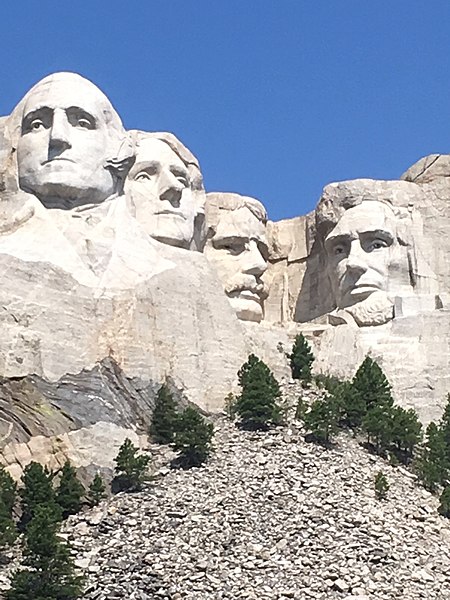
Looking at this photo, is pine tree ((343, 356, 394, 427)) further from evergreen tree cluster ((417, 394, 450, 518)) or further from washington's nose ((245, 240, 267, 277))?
washington's nose ((245, 240, 267, 277))

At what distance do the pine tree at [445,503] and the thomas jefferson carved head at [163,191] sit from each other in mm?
6326

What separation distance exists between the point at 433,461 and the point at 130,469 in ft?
14.7

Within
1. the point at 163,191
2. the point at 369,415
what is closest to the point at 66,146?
the point at 163,191

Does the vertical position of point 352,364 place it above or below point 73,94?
below

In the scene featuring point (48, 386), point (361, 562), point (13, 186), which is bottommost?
point (361, 562)

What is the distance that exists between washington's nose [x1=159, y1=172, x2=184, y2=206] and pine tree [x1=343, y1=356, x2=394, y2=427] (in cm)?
387

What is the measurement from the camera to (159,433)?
36.9 m

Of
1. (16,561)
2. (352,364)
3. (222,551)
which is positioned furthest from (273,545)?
(352,364)

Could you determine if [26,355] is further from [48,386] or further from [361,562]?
[361,562]

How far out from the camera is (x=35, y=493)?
34.6 meters

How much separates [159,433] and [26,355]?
2.11m

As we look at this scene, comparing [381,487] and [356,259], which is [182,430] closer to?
[381,487]

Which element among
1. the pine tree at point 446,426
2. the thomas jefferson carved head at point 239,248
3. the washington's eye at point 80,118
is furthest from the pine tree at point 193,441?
the thomas jefferson carved head at point 239,248

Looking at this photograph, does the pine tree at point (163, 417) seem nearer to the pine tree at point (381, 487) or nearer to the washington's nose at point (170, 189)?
the pine tree at point (381, 487)
